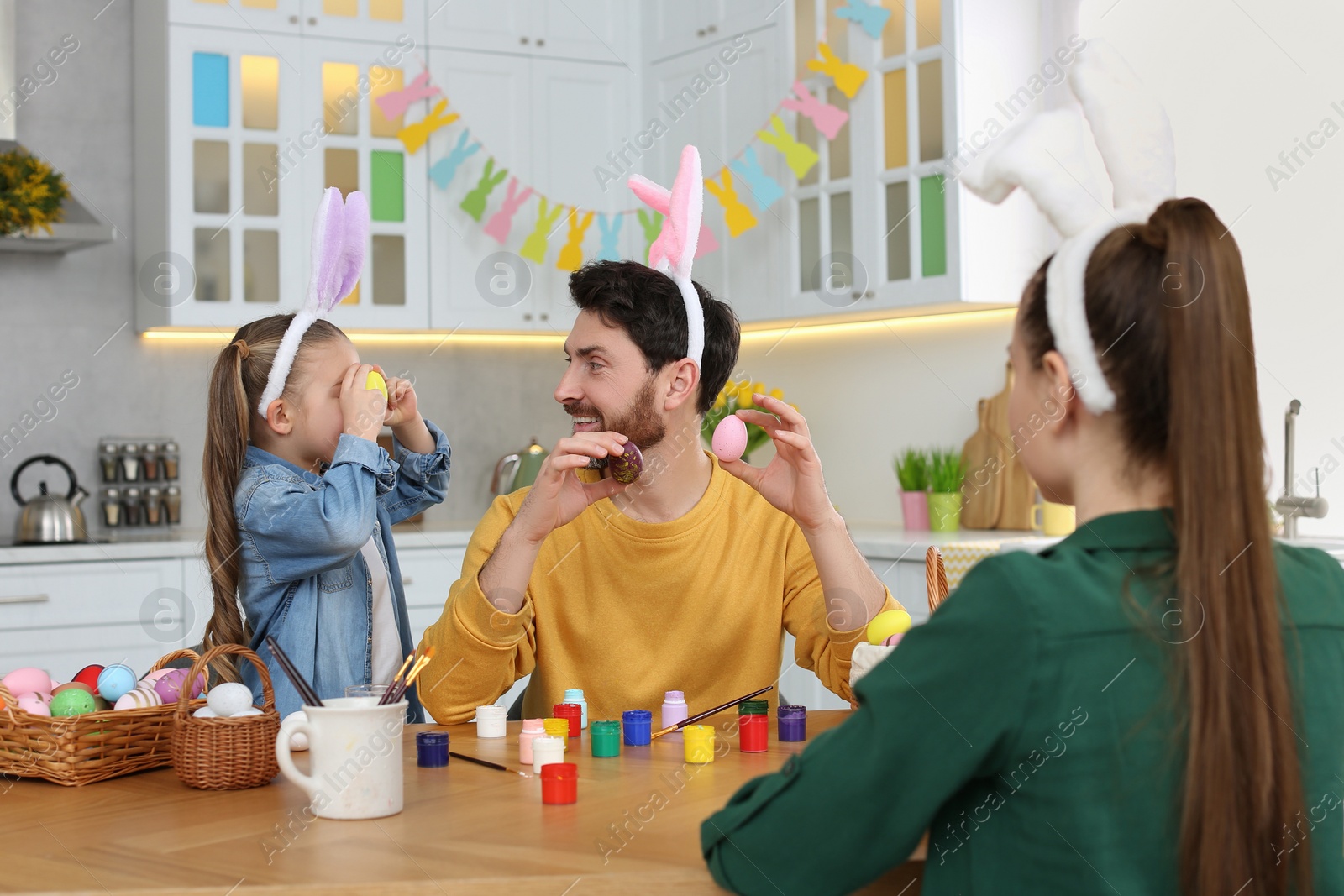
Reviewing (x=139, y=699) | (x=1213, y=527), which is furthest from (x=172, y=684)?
(x=1213, y=527)

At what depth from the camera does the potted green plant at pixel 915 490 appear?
11.9ft

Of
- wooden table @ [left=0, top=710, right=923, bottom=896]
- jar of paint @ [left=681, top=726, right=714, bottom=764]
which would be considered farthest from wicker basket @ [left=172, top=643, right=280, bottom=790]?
jar of paint @ [left=681, top=726, right=714, bottom=764]

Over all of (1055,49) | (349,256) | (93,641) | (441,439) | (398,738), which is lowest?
(93,641)

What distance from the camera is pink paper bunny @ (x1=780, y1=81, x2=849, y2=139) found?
357 cm

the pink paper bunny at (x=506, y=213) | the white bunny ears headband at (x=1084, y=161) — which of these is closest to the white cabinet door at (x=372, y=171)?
the pink paper bunny at (x=506, y=213)

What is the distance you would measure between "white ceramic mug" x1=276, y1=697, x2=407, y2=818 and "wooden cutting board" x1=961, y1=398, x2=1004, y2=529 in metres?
2.58

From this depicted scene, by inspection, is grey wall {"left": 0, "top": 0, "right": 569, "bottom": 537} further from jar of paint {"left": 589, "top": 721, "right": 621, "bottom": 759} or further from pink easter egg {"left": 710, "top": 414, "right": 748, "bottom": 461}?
jar of paint {"left": 589, "top": 721, "right": 621, "bottom": 759}

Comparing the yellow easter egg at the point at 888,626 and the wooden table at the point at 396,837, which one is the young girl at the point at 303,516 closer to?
the wooden table at the point at 396,837

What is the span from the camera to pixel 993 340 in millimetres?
3609

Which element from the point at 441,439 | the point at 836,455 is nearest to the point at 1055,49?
the point at 836,455

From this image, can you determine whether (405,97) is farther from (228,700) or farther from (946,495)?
(228,700)

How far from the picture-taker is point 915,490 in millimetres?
3635

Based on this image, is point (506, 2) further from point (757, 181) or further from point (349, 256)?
point (349, 256)

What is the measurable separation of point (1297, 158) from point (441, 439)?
209 cm
